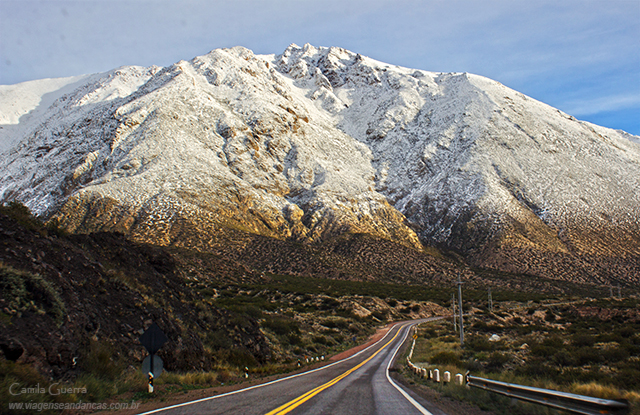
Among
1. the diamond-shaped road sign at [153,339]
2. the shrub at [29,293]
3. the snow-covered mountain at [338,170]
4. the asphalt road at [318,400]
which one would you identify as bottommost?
the asphalt road at [318,400]

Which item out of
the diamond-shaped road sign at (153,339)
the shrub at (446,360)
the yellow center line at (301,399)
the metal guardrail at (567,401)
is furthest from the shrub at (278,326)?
the metal guardrail at (567,401)

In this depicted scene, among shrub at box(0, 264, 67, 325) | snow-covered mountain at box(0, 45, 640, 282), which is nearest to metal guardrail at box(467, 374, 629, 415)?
shrub at box(0, 264, 67, 325)

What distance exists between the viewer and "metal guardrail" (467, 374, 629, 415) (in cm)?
530

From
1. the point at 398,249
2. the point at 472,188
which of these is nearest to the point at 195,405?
the point at 398,249

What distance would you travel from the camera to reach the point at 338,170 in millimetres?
121750

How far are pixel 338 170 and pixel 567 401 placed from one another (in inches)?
4596

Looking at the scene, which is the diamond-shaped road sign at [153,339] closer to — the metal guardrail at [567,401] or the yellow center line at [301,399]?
the yellow center line at [301,399]

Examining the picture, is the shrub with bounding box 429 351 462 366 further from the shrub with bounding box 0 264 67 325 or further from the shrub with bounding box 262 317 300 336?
the shrub with bounding box 0 264 67 325

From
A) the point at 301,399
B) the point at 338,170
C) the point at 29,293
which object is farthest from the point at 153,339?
the point at 338,170

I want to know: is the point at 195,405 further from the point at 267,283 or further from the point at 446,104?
the point at 446,104

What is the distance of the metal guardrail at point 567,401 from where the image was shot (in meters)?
5.30

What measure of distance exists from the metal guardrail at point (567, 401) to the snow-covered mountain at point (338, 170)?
67.6m

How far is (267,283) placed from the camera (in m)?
57.0

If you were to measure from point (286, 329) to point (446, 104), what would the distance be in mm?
139894
